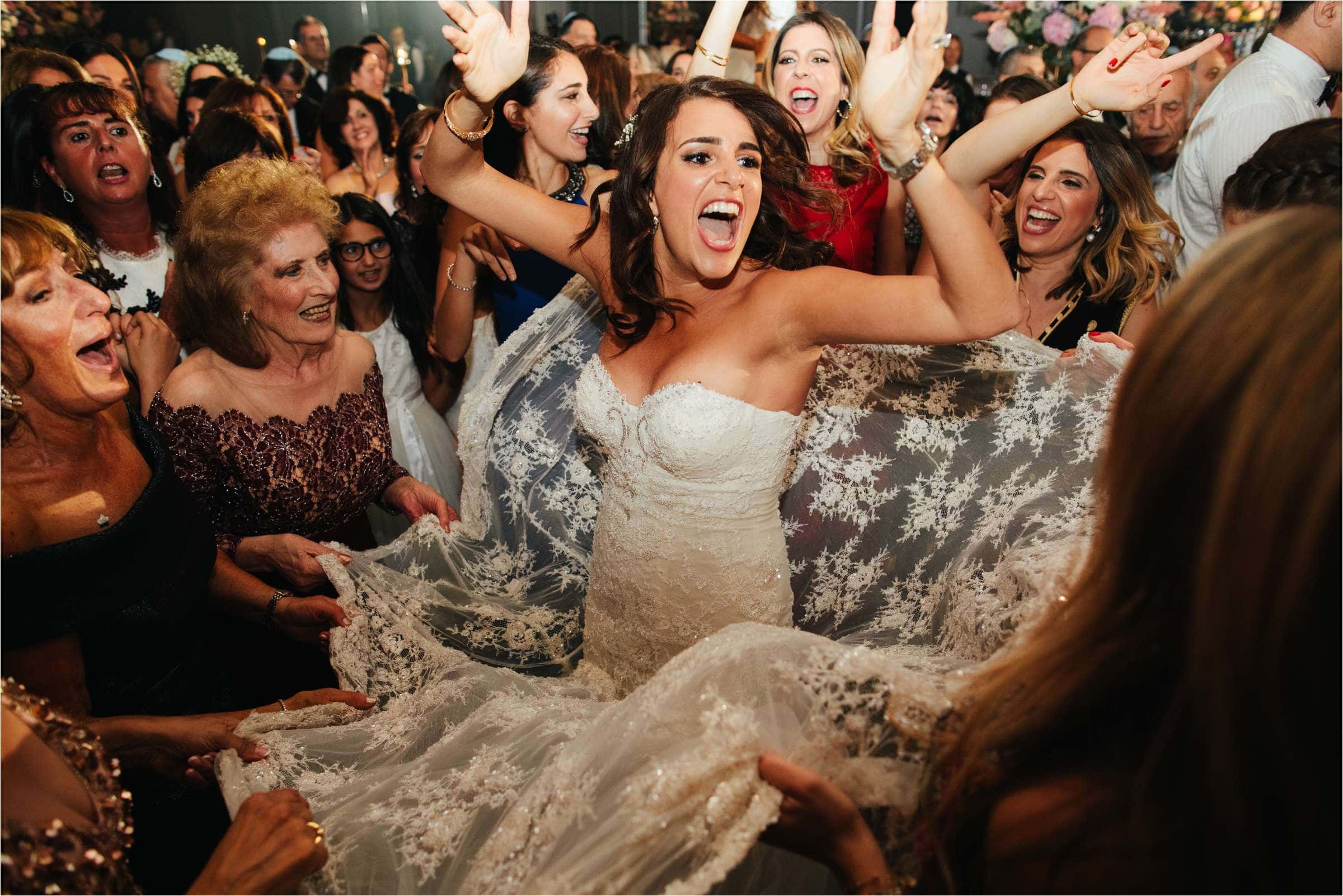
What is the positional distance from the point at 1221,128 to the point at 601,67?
2106 millimetres

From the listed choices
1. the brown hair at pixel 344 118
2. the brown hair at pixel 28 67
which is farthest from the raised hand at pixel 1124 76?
the brown hair at pixel 344 118

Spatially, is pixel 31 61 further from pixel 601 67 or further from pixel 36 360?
pixel 36 360

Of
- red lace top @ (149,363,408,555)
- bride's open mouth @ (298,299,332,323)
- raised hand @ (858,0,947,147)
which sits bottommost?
red lace top @ (149,363,408,555)

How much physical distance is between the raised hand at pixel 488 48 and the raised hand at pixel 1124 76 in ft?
3.67

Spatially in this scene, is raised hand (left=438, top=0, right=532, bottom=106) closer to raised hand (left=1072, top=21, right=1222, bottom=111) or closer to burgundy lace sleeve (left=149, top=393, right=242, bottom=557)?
burgundy lace sleeve (left=149, top=393, right=242, bottom=557)

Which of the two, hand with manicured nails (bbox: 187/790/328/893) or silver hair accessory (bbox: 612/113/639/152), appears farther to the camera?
silver hair accessory (bbox: 612/113/639/152)

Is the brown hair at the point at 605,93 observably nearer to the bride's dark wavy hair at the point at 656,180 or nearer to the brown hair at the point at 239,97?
the bride's dark wavy hair at the point at 656,180

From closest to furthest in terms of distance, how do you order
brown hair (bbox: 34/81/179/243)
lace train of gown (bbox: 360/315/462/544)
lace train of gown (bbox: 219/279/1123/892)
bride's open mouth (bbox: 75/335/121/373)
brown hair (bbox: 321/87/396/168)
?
lace train of gown (bbox: 219/279/1123/892) → bride's open mouth (bbox: 75/335/121/373) → brown hair (bbox: 34/81/179/243) → lace train of gown (bbox: 360/315/462/544) → brown hair (bbox: 321/87/396/168)

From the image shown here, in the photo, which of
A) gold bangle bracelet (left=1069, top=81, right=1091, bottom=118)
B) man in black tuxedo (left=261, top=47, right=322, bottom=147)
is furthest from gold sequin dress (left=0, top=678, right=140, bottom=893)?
man in black tuxedo (left=261, top=47, right=322, bottom=147)

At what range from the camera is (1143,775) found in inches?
31.1

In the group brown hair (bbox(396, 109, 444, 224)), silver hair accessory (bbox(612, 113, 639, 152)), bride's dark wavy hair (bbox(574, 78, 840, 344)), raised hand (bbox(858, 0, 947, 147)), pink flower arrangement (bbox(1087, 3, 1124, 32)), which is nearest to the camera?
raised hand (bbox(858, 0, 947, 147))

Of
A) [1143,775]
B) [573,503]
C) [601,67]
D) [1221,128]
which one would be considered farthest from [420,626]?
[1221,128]

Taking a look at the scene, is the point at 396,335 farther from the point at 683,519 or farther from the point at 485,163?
the point at 683,519

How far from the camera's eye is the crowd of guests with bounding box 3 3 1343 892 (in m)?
0.75
